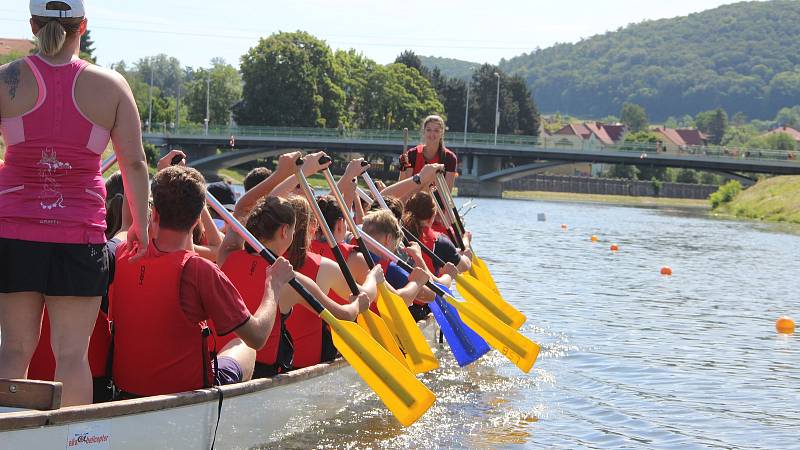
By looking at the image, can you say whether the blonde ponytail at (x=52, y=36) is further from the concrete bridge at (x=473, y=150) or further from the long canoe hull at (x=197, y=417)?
the concrete bridge at (x=473, y=150)

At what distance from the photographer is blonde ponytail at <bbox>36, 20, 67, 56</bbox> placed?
4434 millimetres

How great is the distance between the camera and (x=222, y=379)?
5.48m

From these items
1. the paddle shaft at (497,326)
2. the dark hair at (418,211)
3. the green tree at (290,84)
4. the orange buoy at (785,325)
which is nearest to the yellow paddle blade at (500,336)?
the paddle shaft at (497,326)

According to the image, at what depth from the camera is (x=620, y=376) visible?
995 cm

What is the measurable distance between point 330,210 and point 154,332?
256 cm

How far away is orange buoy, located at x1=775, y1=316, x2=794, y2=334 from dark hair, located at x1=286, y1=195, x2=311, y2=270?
8.98 metres

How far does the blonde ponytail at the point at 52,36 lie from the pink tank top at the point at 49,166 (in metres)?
0.08

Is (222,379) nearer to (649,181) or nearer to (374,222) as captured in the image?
(374,222)

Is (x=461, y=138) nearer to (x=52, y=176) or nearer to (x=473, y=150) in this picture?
(x=473, y=150)

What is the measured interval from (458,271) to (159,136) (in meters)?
68.9

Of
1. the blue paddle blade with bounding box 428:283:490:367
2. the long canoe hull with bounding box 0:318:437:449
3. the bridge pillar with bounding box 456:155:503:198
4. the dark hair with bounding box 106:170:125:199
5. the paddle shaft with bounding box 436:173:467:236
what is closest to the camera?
the long canoe hull with bounding box 0:318:437:449

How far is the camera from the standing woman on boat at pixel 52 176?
4480 millimetres

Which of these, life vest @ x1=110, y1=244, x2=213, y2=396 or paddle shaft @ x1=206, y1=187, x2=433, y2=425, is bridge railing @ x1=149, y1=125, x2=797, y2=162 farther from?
life vest @ x1=110, y1=244, x2=213, y2=396

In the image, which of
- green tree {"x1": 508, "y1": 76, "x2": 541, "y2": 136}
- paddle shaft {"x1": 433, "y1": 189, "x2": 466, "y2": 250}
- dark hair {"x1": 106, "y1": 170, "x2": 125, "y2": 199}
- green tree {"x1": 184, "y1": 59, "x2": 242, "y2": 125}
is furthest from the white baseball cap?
green tree {"x1": 508, "y1": 76, "x2": 541, "y2": 136}
